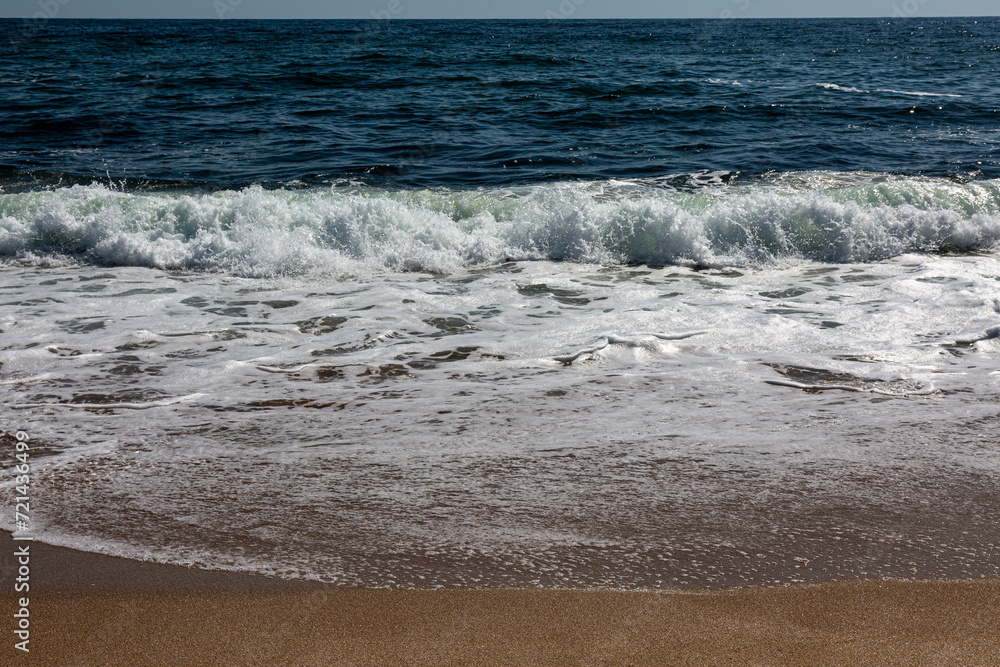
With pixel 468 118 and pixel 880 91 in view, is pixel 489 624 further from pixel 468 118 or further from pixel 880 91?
pixel 880 91

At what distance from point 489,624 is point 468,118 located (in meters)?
12.9

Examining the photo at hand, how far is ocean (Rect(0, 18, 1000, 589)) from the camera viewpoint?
8.43 ft

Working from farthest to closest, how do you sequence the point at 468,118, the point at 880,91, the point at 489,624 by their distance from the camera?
the point at 880,91, the point at 468,118, the point at 489,624

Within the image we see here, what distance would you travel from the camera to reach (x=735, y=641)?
80.5 inches

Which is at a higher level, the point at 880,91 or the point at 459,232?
the point at 880,91

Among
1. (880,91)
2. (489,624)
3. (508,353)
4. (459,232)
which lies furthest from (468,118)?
(489,624)

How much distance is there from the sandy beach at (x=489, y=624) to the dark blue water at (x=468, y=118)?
8.06 metres

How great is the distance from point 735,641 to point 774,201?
6.64 m

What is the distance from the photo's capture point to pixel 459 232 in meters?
7.56

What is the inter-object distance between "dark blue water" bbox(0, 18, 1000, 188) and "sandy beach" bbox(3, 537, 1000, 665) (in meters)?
Result: 8.06
